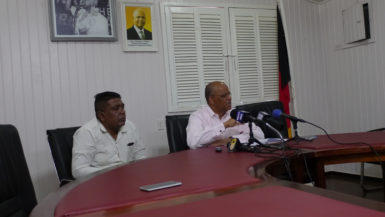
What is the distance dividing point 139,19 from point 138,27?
0.08 metres

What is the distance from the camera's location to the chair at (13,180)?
115cm

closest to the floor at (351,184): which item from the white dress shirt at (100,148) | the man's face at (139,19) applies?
the white dress shirt at (100,148)

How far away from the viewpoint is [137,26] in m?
3.19

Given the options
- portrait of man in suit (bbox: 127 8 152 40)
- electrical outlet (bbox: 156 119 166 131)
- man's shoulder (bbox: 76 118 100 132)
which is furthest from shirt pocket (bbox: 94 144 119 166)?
portrait of man in suit (bbox: 127 8 152 40)

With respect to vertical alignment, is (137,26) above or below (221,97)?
above

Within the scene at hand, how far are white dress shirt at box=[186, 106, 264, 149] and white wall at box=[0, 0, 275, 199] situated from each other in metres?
0.82

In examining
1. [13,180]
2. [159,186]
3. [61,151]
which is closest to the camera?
[159,186]

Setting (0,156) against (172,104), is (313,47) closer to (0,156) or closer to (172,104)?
(172,104)

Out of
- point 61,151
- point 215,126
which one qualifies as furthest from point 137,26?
point 61,151

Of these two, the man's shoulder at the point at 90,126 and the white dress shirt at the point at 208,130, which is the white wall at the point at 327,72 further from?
the man's shoulder at the point at 90,126

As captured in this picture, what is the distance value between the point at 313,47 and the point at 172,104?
1897 millimetres

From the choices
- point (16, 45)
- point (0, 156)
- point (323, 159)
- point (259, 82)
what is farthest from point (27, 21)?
point (323, 159)

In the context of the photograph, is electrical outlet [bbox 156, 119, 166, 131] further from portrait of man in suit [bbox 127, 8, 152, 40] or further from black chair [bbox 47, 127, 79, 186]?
black chair [bbox 47, 127, 79, 186]

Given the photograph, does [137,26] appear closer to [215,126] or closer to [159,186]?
[215,126]
